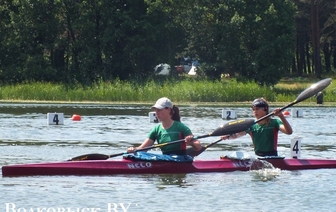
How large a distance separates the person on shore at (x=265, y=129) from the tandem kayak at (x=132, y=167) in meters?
0.26

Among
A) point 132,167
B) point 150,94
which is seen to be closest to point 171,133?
point 132,167

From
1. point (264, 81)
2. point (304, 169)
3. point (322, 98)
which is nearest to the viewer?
point (304, 169)

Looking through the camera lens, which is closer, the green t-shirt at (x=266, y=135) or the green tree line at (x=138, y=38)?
the green t-shirt at (x=266, y=135)

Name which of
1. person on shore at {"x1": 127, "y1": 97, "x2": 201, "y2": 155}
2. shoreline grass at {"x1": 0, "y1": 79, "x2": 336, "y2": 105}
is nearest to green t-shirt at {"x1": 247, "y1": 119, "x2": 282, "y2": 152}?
person on shore at {"x1": 127, "y1": 97, "x2": 201, "y2": 155}

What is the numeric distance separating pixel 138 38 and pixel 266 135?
164 feet

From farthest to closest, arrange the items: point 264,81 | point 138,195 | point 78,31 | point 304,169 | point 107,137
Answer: point 78,31
point 264,81
point 107,137
point 304,169
point 138,195

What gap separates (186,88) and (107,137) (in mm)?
24517

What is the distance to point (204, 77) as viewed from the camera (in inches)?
2717

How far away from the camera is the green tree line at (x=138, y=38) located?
68.0 m

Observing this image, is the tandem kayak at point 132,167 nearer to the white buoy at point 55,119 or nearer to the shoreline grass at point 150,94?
the white buoy at point 55,119

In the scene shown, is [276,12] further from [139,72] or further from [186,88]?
[186,88]

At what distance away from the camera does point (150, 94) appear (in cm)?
5472

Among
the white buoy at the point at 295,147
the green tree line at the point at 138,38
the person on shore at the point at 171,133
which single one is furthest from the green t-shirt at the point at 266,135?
the green tree line at the point at 138,38

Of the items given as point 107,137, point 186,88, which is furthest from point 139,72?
point 107,137
